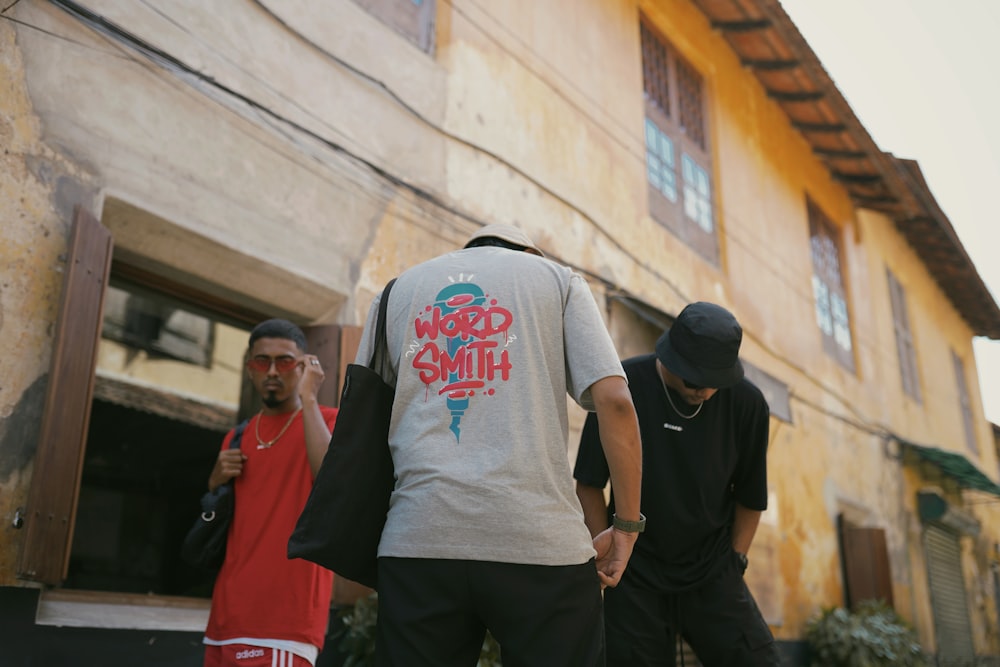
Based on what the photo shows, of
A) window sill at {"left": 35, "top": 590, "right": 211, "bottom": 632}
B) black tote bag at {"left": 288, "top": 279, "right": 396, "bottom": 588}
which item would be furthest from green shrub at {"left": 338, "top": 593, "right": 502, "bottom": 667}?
black tote bag at {"left": 288, "top": 279, "right": 396, "bottom": 588}

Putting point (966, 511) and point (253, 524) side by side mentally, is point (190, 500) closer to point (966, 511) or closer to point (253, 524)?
point (253, 524)

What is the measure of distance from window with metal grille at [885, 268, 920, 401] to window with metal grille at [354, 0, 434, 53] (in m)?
11.3

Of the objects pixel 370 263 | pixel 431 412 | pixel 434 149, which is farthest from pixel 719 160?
pixel 431 412

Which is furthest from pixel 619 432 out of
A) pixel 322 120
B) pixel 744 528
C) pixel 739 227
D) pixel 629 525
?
pixel 739 227

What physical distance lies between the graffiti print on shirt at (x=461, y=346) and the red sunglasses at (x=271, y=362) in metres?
1.33

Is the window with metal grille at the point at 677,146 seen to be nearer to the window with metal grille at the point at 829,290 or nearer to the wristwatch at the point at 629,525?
the window with metal grille at the point at 829,290

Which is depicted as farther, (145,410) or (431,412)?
(145,410)

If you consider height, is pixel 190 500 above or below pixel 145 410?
below

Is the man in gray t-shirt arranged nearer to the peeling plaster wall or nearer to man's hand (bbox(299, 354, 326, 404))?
man's hand (bbox(299, 354, 326, 404))

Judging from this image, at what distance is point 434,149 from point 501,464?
4244mm

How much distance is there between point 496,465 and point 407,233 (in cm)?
374

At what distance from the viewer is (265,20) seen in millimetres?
5098

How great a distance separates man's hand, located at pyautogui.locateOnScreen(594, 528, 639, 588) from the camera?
94.3 inches

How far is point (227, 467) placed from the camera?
336cm
